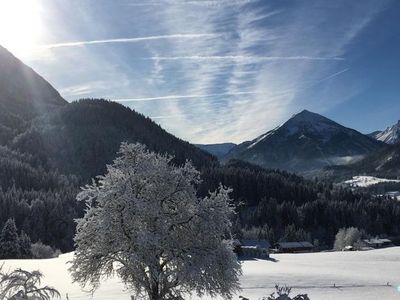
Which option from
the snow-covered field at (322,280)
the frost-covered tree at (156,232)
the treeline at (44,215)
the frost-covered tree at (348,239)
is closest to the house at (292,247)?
the frost-covered tree at (348,239)

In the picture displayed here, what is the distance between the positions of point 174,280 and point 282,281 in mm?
19177

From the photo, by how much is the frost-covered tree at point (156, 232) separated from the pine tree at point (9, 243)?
218 feet

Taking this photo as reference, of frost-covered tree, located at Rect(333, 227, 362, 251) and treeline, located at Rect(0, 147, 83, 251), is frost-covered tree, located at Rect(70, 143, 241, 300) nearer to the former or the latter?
treeline, located at Rect(0, 147, 83, 251)

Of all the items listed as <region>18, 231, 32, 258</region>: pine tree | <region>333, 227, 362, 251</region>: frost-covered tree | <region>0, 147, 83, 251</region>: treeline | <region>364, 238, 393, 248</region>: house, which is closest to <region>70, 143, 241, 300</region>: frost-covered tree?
<region>18, 231, 32, 258</region>: pine tree

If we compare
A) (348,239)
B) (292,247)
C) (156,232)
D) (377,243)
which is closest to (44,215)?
(292,247)

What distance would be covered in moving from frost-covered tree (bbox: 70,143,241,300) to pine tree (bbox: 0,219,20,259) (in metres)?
66.5

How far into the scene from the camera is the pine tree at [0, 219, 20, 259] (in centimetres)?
8794

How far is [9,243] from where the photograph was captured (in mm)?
A: 89000

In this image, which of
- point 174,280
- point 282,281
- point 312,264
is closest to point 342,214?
point 312,264

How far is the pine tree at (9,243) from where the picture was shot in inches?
3462

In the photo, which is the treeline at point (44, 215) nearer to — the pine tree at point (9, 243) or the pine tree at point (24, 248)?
the pine tree at point (24, 248)

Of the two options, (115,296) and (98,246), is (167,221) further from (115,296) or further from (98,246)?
(115,296)

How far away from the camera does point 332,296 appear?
1435 inches

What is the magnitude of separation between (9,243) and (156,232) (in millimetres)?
72084
